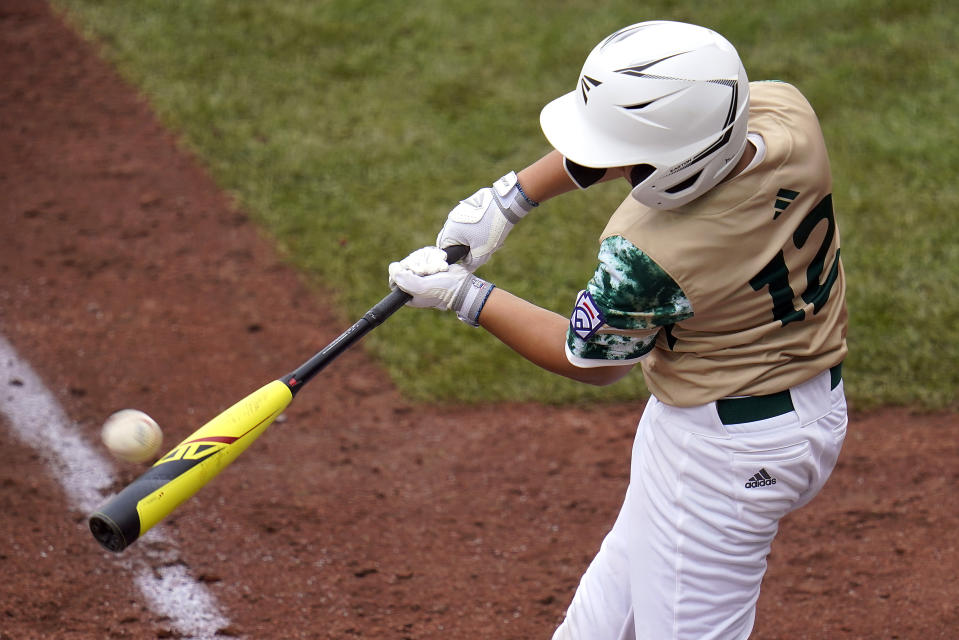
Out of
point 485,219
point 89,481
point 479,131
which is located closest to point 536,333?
point 485,219

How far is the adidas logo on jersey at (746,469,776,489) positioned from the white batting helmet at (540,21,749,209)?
0.76 m

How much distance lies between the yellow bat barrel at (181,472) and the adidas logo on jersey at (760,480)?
4.50 feet

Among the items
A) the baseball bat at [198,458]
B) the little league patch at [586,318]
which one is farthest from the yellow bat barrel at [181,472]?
the little league patch at [586,318]

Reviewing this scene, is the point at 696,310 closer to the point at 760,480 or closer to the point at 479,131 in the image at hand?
the point at 760,480

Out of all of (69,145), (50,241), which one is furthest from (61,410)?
(69,145)

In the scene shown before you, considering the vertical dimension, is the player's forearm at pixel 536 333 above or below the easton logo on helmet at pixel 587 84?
below

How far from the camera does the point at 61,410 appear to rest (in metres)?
4.84

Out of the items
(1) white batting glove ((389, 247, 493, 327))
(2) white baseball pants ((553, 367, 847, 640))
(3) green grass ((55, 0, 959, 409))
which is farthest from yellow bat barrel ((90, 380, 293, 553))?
(3) green grass ((55, 0, 959, 409))

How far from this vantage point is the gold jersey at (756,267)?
8.16 ft

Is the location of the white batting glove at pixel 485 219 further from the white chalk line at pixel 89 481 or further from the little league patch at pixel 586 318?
the white chalk line at pixel 89 481

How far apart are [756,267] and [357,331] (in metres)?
1.19

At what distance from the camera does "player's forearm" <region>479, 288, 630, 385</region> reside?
9.04 feet

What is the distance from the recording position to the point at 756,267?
8.21 ft

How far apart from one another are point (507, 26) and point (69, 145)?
3.38 metres
